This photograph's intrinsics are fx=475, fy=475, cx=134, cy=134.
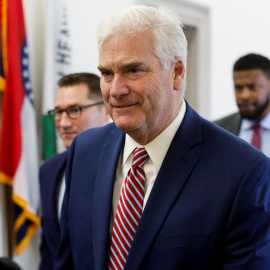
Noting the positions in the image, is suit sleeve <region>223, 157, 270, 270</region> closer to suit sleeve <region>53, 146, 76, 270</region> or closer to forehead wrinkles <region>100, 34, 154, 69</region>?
forehead wrinkles <region>100, 34, 154, 69</region>

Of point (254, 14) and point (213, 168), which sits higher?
point (254, 14)

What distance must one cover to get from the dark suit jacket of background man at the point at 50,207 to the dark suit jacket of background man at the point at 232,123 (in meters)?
1.07

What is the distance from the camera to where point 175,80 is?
4.48 ft

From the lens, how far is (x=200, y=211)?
4.02 ft

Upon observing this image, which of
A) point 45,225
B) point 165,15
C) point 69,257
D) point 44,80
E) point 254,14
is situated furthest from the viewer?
point 254,14

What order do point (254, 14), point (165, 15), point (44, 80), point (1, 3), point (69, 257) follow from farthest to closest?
point (254, 14)
point (44, 80)
point (1, 3)
point (69, 257)
point (165, 15)

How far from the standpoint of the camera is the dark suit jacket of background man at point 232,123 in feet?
9.36

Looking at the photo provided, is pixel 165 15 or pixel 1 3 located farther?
pixel 1 3

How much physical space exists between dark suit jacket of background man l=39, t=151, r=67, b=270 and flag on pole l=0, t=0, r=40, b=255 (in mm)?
842

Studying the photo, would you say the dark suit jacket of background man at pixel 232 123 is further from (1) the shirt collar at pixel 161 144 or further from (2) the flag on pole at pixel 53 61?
(1) the shirt collar at pixel 161 144

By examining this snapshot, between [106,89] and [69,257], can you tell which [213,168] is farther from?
[69,257]

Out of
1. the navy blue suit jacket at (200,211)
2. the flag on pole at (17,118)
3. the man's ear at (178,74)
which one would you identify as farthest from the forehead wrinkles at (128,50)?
the flag on pole at (17,118)

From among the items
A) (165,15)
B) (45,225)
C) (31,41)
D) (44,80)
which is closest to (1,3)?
(31,41)

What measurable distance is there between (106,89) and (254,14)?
3.63m
